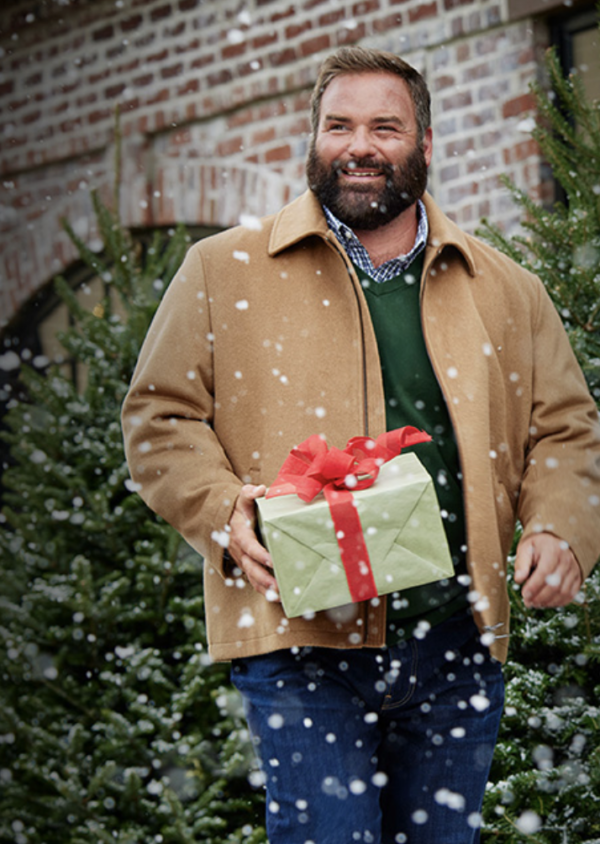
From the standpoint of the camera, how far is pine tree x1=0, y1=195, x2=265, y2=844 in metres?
3.31

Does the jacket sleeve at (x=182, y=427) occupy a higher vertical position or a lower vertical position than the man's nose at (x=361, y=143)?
lower

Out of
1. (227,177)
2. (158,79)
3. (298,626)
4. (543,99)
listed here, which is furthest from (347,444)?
(158,79)

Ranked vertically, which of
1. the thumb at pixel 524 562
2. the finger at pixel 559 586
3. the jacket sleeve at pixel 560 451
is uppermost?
the jacket sleeve at pixel 560 451

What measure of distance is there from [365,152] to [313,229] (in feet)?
0.68

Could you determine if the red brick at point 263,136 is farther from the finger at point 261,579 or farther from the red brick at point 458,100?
the finger at point 261,579

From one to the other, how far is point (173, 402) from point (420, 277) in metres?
0.61

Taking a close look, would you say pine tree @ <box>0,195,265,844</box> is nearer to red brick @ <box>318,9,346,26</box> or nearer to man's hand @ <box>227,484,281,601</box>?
man's hand @ <box>227,484,281,601</box>

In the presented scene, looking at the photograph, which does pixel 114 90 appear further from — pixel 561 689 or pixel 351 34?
pixel 561 689

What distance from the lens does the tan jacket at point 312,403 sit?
204 centimetres

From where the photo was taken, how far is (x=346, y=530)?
6.11 feet

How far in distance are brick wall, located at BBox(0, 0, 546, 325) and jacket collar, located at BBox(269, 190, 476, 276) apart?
2.03 metres

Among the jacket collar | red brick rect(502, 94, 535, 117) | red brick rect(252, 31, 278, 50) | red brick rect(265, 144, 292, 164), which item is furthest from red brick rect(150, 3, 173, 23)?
the jacket collar

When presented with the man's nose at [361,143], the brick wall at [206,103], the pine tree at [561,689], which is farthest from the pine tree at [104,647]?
the man's nose at [361,143]

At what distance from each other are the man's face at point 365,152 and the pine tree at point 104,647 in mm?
1675
